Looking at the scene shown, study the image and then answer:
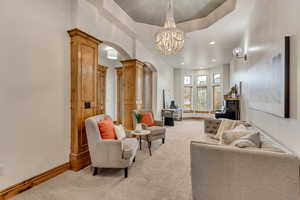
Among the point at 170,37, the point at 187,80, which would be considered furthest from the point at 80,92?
the point at 187,80

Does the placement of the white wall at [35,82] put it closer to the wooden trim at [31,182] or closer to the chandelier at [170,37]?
the wooden trim at [31,182]

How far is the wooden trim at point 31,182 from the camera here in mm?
1970

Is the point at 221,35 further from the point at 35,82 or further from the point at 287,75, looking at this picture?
the point at 35,82

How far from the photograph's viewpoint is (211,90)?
30.9 ft

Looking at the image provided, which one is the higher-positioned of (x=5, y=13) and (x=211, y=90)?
(x=5, y=13)

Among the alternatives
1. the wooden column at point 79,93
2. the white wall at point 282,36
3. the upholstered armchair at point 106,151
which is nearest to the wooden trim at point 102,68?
the wooden column at point 79,93

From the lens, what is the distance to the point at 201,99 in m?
9.77

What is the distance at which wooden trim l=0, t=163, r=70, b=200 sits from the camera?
1970 millimetres

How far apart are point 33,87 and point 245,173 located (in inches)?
110

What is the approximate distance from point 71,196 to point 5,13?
8.08ft

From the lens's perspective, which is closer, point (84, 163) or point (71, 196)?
point (71, 196)

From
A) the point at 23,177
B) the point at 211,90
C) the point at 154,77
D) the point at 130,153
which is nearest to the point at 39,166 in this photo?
the point at 23,177

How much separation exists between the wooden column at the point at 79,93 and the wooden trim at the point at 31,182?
193 mm

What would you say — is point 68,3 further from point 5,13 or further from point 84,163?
point 84,163
